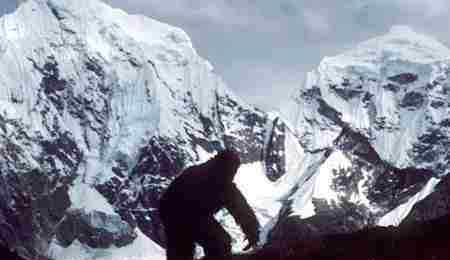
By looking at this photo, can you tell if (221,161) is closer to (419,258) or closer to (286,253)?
(286,253)

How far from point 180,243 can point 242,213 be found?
5.47 feet

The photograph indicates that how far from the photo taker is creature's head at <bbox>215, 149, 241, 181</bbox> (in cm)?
2141

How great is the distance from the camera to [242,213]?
Result: 2075 cm

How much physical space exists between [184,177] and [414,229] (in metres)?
4.53

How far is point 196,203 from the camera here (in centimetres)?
2119

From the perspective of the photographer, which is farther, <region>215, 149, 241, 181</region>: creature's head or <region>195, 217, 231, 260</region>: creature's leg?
<region>215, 149, 241, 181</region>: creature's head

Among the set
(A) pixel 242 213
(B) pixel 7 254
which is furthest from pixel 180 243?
(B) pixel 7 254

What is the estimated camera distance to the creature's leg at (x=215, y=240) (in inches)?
827

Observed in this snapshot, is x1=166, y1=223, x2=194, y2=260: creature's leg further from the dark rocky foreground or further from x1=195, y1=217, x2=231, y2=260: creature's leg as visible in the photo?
the dark rocky foreground

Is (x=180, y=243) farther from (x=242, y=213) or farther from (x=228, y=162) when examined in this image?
(x=228, y=162)

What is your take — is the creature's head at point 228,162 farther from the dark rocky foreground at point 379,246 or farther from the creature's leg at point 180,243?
the dark rocky foreground at point 379,246

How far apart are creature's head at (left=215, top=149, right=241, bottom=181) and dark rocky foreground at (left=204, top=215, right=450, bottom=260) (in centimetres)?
161

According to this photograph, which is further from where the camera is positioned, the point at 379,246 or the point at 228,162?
the point at 228,162

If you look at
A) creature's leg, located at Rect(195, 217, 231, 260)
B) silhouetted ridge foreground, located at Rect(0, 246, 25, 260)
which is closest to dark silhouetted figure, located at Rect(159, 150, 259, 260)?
creature's leg, located at Rect(195, 217, 231, 260)
